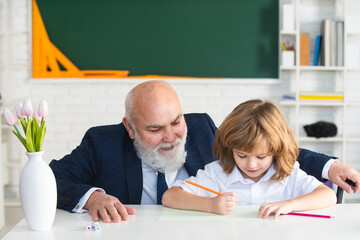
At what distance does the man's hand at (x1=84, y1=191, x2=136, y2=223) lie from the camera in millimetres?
1448

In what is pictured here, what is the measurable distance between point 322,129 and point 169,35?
145cm

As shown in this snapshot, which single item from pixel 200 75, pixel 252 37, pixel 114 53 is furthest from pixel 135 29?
pixel 252 37

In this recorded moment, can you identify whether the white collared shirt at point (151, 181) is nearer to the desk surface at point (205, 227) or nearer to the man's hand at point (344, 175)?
the desk surface at point (205, 227)

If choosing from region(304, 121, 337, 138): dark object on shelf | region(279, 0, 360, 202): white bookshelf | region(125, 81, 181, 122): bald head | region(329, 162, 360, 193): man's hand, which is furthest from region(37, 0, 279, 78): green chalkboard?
region(329, 162, 360, 193): man's hand

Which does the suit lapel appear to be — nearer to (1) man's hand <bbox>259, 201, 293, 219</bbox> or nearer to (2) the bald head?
(2) the bald head

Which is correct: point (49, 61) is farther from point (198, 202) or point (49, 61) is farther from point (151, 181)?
point (198, 202)

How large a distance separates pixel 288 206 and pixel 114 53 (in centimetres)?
280

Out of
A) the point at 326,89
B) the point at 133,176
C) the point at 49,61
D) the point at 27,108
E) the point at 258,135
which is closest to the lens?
the point at 27,108

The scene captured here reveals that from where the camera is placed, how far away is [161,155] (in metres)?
1.98

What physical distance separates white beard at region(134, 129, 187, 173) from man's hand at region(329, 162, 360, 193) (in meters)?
0.60

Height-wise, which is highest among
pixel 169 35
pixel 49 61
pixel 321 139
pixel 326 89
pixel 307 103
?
pixel 169 35

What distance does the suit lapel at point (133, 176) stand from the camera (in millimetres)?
1950

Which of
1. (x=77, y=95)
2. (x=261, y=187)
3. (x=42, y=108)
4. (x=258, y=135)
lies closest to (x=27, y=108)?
(x=42, y=108)

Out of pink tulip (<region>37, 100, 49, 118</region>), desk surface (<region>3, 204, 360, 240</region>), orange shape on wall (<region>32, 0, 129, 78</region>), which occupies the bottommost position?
desk surface (<region>3, 204, 360, 240</region>)
